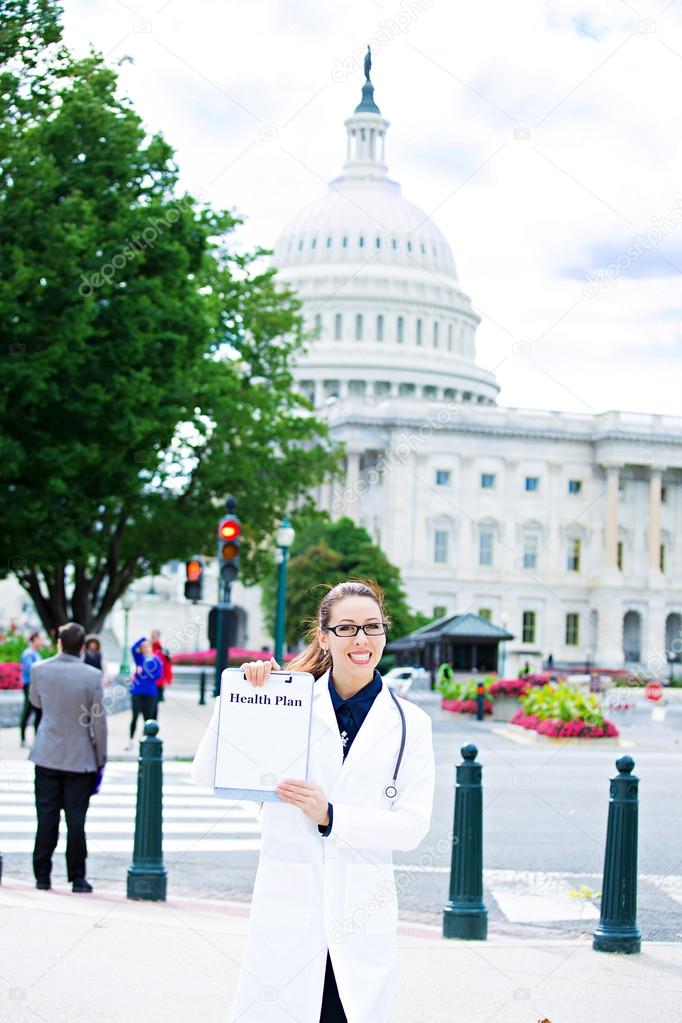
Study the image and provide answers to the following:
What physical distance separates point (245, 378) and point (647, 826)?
3366 centimetres

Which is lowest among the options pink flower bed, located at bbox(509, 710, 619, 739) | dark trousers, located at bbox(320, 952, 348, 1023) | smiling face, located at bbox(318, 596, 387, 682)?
pink flower bed, located at bbox(509, 710, 619, 739)

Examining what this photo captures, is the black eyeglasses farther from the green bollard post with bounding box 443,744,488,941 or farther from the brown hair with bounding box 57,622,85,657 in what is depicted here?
the brown hair with bounding box 57,622,85,657

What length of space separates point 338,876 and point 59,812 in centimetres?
695

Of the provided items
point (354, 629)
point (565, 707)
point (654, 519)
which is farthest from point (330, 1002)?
point (654, 519)

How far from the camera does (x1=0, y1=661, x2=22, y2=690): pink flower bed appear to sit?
32.3 metres

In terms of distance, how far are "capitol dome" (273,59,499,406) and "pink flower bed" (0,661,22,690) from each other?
107776 millimetres

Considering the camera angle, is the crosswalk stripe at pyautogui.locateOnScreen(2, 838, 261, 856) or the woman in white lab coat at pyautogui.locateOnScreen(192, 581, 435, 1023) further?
the crosswalk stripe at pyautogui.locateOnScreen(2, 838, 261, 856)

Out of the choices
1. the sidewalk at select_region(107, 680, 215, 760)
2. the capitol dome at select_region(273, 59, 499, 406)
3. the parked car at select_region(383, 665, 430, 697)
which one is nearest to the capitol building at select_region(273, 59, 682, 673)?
the capitol dome at select_region(273, 59, 499, 406)

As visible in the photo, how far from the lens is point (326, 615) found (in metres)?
5.68

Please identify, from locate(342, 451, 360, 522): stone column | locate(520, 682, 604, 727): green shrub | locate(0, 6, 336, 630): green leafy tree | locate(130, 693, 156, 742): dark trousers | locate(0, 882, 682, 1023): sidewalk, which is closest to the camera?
locate(0, 882, 682, 1023): sidewalk

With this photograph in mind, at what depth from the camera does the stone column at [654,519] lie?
420ft

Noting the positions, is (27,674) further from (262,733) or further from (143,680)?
(262,733)

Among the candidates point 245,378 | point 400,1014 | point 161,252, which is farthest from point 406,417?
point 400,1014

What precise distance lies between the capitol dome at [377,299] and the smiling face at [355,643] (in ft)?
441
